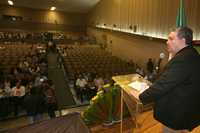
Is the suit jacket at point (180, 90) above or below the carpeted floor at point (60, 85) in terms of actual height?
above

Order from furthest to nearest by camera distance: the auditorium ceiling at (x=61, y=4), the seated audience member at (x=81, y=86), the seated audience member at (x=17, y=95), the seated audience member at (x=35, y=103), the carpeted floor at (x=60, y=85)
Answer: the auditorium ceiling at (x=61, y=4)
the seated audience member at (x=81, y=86)
the carpeted floor at (x=60, y=85)
the seated audience member at (x=17, y=95)
the seated audience member at (x=35, y=103)

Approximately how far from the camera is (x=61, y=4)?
650 inches

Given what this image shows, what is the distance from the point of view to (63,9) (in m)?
18.0

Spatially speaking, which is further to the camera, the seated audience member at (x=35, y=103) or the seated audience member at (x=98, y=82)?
the seated audience member at (x=98, y=82)

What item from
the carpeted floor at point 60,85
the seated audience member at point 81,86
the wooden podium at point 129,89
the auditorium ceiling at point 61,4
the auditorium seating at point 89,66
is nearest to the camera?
the wooden podium at point 129,89

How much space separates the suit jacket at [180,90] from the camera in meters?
1.38

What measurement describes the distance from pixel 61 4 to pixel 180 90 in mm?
16488

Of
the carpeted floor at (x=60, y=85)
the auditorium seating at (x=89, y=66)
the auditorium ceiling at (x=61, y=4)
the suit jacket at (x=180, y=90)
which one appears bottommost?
the carpeted floor at (x=60, y=85)

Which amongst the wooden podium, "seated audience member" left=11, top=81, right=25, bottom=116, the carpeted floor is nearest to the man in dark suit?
the wooden podium

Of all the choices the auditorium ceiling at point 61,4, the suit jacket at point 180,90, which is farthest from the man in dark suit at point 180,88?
the auditorium ceiling at point 61,4

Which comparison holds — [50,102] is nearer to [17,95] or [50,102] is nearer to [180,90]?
[17,95]

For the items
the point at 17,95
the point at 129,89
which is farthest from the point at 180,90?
the point at 17,95

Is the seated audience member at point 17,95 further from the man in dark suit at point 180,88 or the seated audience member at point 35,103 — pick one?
the man in dark suit at point 180,88

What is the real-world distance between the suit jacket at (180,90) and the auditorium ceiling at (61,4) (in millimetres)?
15390
